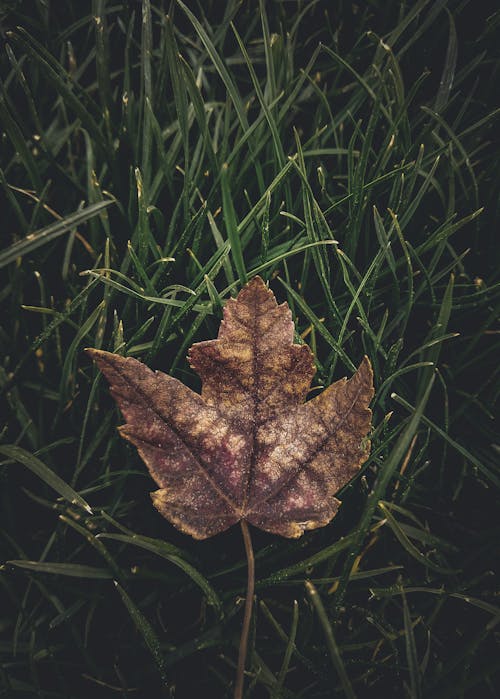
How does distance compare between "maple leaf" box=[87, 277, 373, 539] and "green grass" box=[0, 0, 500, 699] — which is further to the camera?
"green grass" box=[0, 0, 500, 699]

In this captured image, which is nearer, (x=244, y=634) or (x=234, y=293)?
(x=244, y=634)

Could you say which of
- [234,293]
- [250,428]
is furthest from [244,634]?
[234,293]

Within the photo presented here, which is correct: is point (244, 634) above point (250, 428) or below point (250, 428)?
below

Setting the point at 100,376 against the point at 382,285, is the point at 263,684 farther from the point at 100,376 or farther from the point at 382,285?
the point at 382,285

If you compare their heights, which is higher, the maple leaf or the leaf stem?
the maple leaf

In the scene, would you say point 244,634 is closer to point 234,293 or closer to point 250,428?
point 250,428

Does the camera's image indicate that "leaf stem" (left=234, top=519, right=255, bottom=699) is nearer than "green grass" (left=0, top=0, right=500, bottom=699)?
Yes
